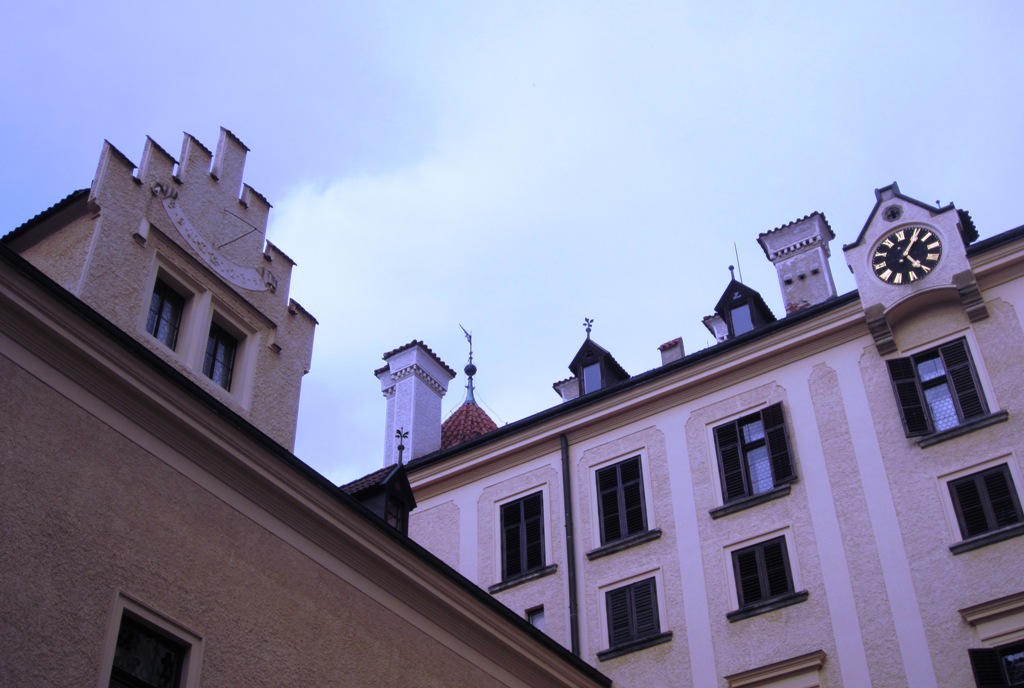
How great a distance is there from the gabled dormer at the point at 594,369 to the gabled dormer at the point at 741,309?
2688 millimetres

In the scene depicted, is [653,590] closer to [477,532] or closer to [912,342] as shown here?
[477,532]

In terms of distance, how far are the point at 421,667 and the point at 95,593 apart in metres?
5.21

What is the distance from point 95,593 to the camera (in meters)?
12.3

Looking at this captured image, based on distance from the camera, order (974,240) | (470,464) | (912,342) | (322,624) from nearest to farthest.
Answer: (322,624)
(912,342)
(974,240)
(470,464)

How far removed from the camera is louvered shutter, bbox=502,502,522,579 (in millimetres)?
24625

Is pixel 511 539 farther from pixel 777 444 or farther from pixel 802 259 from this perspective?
pixel 802 259

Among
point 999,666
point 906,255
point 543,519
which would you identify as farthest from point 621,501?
point 999,666

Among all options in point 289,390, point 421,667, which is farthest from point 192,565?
point 289,390

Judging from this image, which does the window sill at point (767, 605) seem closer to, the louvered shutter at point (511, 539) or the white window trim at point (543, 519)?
the white window trim at point (543, 519)

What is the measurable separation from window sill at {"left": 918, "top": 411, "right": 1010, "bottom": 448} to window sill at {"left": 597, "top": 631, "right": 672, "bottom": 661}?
17.9 feet

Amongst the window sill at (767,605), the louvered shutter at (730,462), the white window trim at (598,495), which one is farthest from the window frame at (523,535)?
the window sill at (767,605)

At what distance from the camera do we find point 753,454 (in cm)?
2320

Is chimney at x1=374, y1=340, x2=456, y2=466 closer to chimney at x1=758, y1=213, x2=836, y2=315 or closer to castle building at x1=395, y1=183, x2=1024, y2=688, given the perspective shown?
castle building at x1=395, y1=183, x2=1024, y2=688

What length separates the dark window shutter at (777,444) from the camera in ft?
73.8
